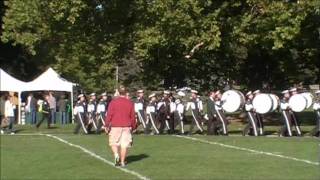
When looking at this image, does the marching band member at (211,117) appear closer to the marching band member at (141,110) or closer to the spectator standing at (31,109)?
the marching band member at (141,110)

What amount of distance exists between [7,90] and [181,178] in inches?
1159

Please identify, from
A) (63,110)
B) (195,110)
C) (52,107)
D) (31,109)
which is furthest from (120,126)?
(63,110)

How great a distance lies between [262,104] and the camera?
2839 centimetres

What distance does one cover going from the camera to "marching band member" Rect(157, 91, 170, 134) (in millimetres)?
30250

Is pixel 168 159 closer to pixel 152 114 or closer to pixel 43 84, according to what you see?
pixel 152 114

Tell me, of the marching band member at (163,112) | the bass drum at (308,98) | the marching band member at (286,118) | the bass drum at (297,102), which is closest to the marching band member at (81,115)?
the marching band member at (163,112)

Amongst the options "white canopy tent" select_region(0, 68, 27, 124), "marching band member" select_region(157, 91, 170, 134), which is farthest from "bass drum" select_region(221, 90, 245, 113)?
"white canopy tent" select_region(0, 68, 27, 124)

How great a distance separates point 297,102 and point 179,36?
8.35 meters

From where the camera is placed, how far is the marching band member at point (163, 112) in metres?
30.2

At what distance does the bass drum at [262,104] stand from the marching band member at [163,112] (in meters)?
3.94

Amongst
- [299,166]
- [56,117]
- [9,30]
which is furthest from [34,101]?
[299,166]

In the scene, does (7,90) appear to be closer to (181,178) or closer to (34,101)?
(34,101)

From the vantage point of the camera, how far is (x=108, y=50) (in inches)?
1451

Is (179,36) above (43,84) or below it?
above
